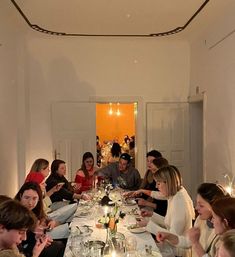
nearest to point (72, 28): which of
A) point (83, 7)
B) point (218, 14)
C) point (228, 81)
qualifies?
point (83, 7)

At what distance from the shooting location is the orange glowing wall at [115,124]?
11312 mm

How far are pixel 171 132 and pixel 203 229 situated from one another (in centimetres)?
434

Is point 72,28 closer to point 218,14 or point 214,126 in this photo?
point 218,14

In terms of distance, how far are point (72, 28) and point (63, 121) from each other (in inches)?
70.2

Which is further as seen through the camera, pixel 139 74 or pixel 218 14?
pixel 139 74

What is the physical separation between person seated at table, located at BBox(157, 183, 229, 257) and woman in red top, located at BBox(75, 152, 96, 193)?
2.41 meters

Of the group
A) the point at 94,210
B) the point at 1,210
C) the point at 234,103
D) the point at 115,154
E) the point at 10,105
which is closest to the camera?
the point at 1,210

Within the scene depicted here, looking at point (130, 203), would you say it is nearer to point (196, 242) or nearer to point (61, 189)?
point (61, 189)

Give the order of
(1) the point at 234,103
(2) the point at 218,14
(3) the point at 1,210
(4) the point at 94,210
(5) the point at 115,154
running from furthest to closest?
(5) the point at 115,154 < (2) the point at 218,14 < (1) the point at 234,103 < (4) the point at 94,210 < (3) the point at 1,210

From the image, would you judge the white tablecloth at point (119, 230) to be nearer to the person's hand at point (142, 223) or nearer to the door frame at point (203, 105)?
the person's hand at point (142, 223)

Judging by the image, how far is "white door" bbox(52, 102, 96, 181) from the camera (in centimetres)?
668

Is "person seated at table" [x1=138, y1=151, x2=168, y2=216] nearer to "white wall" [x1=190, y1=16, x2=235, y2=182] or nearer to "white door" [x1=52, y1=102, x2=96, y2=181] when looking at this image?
"white wall" [x1=190, y1=16, x2=235, y2=182]

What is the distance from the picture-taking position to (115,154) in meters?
9.12

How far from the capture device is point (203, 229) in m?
2.63
